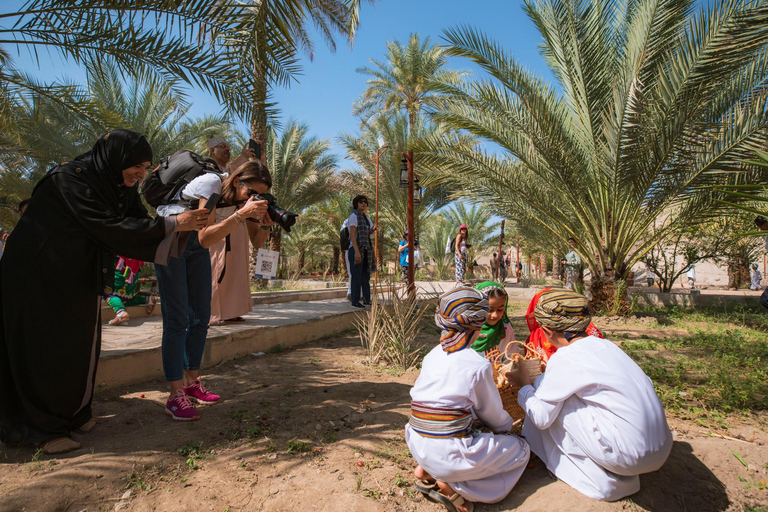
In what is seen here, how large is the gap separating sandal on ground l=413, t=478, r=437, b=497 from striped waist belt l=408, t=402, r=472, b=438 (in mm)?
291

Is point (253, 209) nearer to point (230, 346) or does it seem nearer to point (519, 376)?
point (519, 376)

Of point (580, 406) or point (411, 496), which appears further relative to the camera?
point (411, 496)

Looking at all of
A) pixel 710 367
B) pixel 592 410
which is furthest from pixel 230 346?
pixel 710 367

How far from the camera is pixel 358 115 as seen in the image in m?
20.9

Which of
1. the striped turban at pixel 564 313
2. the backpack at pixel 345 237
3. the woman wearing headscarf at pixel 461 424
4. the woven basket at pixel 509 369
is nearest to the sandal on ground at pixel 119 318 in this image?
the backpack at pixel 345 237

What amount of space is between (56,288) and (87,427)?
0.78 metres

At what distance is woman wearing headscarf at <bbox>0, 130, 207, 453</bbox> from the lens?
213cm

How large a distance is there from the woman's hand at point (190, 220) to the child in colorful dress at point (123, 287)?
8.85 ft

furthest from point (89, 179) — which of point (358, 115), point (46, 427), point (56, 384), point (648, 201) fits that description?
point (358, 115)

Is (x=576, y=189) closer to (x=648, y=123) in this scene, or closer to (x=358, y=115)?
(x=648, y=123)

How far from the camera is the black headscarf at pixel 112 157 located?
2.28 metres

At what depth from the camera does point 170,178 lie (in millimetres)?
2545

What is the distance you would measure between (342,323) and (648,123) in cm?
499

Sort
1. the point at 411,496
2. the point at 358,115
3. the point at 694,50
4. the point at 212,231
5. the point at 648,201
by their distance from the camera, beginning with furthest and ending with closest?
1. the point at 358,115
2. the point at 648,201
3. the point at 694,50
4. the point at 212,231
5. the point at 411,496
